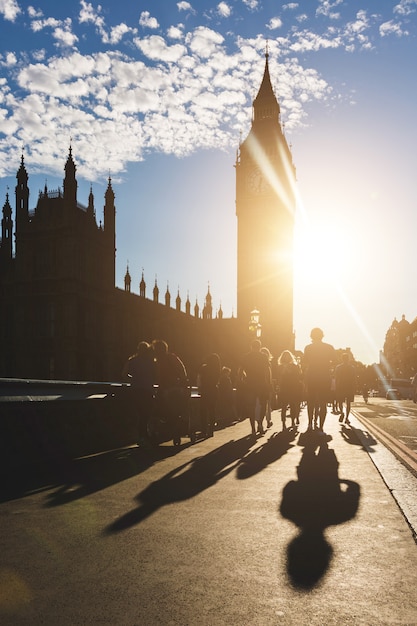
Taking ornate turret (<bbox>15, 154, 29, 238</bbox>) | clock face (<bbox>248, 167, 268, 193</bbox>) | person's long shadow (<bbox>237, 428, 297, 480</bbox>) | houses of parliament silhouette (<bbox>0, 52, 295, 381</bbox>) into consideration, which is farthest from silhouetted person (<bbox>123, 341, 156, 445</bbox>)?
clock face (<bbox>248, 167, 268, 193</bbox>)

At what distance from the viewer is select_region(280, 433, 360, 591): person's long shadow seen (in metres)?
4.05

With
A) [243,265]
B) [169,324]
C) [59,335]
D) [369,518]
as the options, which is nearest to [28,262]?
[59,335]

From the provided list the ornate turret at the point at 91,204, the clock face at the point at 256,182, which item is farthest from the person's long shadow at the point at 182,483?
the clock face at the point at 256,182

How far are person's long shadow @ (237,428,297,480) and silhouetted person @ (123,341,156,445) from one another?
1.91 meters

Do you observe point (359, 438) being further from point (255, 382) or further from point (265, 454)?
point (265, 454)

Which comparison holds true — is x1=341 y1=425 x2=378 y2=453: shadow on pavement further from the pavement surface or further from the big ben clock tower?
the big ben clock tower

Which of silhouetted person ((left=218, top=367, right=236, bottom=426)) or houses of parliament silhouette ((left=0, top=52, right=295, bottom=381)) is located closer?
silhouetted person ((left=218, top=367, right=236, bottom=426))

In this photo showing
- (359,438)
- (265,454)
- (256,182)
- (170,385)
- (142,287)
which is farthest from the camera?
(256,182)

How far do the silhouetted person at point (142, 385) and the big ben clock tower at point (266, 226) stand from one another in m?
91.2

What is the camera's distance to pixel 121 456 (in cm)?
998

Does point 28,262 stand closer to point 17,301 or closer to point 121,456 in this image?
point 17,301

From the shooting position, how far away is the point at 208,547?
14.9ft

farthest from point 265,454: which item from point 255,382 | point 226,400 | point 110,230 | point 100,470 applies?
point 110,230

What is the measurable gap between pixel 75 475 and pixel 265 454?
10.8 feet
